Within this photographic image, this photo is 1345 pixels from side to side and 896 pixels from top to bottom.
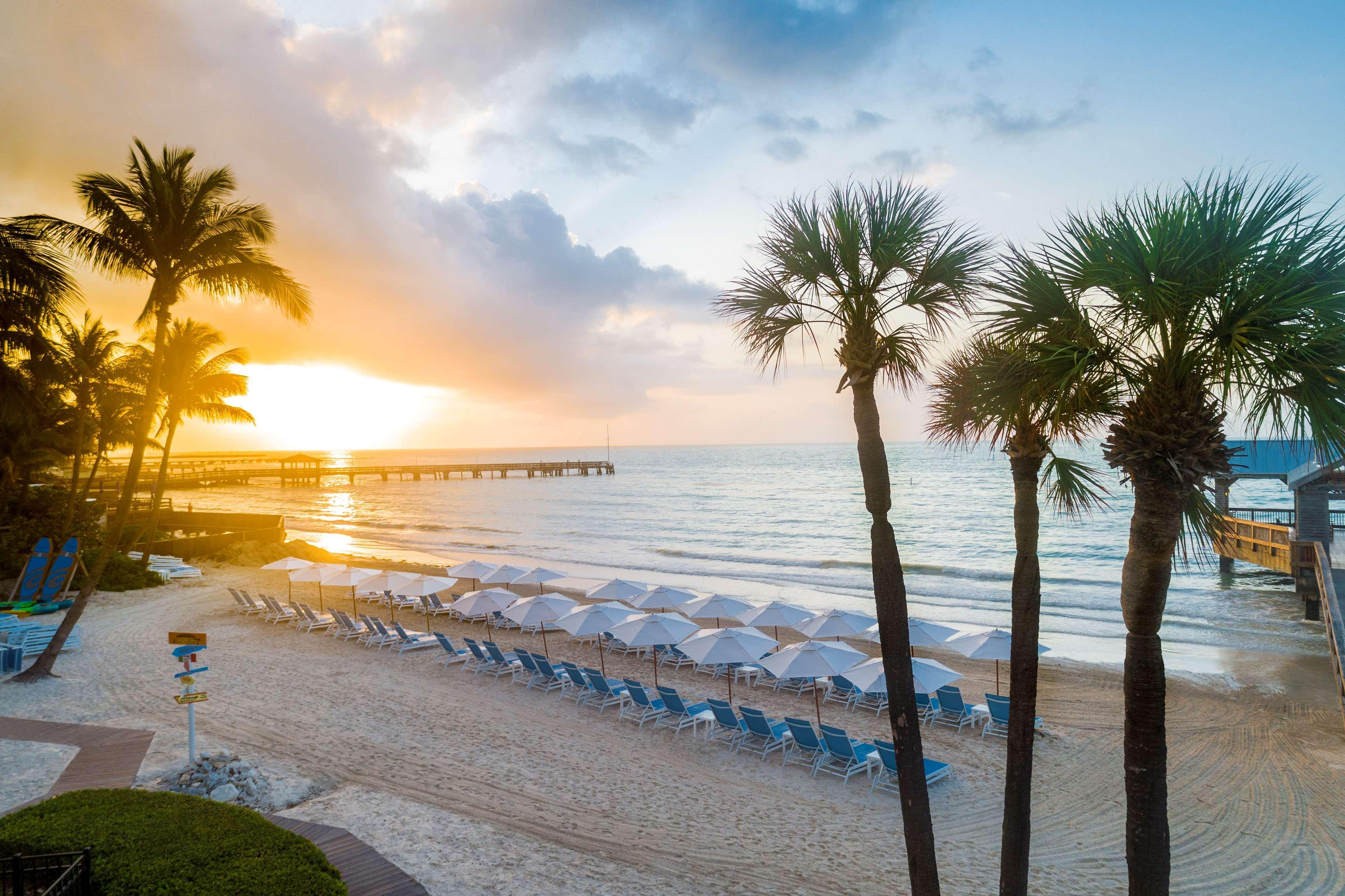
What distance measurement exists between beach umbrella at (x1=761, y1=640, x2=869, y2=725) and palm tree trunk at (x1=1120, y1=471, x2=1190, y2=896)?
19.5 feet

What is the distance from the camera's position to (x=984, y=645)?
11.7 m

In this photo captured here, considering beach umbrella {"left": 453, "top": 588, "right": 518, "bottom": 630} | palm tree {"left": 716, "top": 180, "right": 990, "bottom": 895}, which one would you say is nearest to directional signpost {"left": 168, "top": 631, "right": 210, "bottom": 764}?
beach umbrella {"left": 453, "top": 588, "right": 518, "bottom": 630}

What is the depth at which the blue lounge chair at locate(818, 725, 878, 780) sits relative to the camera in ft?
31.1

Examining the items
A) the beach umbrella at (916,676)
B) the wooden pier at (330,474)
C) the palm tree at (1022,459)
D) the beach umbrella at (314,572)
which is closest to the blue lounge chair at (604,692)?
the beach umbrella at (916,676)

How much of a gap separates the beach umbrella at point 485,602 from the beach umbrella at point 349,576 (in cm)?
308

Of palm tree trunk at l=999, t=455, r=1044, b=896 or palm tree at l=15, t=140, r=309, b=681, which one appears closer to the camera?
palm tree trunk at l=999, t=455, r=1044, b=896

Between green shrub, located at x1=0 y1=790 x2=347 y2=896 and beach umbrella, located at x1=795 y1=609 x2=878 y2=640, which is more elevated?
green shrub, located at x1=0 y1=790 x2=347 y2=896

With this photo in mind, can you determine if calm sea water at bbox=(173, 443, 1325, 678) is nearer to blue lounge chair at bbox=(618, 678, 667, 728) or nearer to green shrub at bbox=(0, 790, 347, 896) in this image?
blue lounge chair at bbox=(618, 678, 667, 728)

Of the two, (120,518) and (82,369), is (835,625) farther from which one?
(82,369)

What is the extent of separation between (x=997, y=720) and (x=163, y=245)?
16.2m

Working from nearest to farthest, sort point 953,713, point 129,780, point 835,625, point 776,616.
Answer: point 129,780 → point 953,713 → point 835,625 → point 776,616

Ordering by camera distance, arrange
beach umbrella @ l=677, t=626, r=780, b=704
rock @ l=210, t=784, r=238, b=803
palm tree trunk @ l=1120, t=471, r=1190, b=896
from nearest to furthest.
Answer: palm tree trunk @ l=1120, t=471, r=1190, b=896 < rock @ l=210, t=784, r=238, b=803 < beach umbrella @ l=677, t=626, r=780, b=704

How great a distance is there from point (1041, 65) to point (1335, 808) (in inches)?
379

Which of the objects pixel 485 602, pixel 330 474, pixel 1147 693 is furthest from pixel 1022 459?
pixel 330 474
